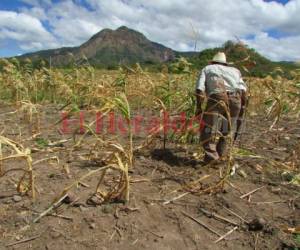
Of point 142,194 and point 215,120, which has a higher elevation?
point 215,120

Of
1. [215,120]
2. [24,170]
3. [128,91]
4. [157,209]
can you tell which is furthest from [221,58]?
[128,91]

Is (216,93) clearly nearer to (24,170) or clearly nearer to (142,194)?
(142,194)

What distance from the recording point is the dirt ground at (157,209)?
2.53 meters

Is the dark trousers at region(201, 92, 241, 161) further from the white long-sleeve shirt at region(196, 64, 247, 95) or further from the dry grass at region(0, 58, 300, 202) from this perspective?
the dry grass at region(0, 58, 300, 202)

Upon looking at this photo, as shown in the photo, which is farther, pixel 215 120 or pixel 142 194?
pixel 215 120

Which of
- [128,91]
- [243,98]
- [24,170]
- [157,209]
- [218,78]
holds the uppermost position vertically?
[218,78]

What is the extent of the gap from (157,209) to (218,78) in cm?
153

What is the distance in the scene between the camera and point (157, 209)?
285cm

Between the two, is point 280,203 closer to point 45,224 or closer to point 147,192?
point 147,192

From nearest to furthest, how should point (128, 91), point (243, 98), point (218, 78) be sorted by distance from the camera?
point (218, 78) → point (243, 98) → point (128, 91)

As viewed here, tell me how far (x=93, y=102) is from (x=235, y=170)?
3612 millimetres

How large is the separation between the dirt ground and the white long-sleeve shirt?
1.97 feet

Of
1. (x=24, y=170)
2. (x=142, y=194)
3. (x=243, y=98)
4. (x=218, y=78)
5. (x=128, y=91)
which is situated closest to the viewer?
(x=24, y=170)

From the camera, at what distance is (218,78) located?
3896mm
